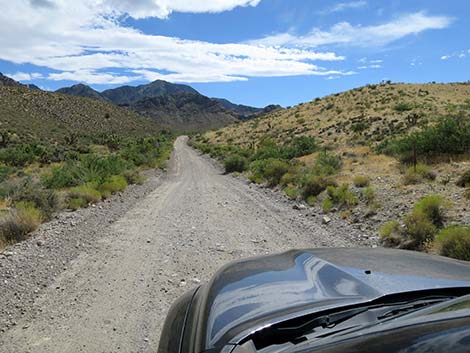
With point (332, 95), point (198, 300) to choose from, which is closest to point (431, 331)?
point (198, 300)

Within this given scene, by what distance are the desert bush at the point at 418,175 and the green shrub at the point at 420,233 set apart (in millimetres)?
4350

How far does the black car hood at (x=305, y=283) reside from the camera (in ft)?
7.20

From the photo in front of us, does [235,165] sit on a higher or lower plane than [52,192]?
lower

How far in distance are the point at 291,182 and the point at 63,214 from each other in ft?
29.7

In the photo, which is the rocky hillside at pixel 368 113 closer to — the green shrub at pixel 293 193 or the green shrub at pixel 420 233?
the green shrub at pixel 293 193

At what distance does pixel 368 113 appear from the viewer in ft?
142

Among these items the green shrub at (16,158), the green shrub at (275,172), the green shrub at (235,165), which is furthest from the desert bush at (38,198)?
the green shrub at (16,158)

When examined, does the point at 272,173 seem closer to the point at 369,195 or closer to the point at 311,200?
the point at 311,200

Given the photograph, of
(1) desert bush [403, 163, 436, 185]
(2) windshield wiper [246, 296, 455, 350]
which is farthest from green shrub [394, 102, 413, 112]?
(2) windshield wiper [246, 296, 455, 350]

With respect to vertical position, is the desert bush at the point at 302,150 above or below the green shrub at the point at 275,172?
above

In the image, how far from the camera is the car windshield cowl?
1.96 m

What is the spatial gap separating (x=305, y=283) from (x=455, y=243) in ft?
19.2

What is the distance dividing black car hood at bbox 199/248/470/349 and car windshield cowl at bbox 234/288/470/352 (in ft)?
0.13

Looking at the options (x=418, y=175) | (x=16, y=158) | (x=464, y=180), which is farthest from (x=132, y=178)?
(x=16, y=158)
